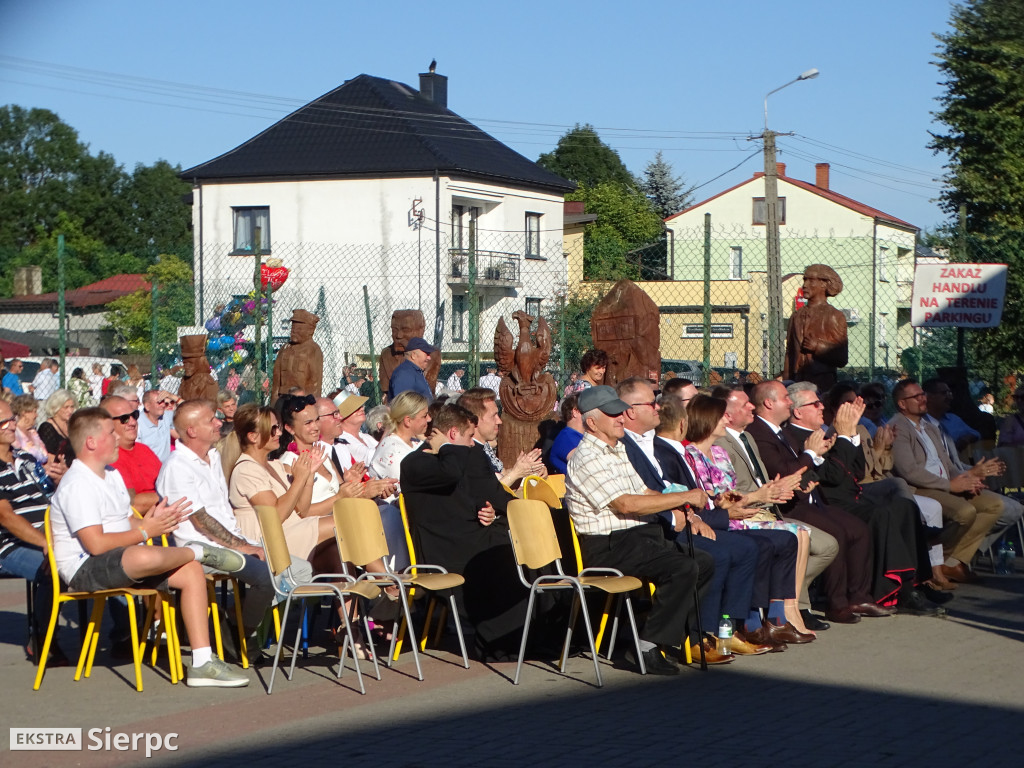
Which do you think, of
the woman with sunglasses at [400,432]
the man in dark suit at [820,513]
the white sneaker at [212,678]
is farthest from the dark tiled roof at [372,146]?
the white sneaker at [212,678]

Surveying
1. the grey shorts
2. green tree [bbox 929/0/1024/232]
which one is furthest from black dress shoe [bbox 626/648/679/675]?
green tree [bbox 929/0/1024/232]

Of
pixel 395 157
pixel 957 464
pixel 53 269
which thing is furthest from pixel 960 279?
pixel 53 269

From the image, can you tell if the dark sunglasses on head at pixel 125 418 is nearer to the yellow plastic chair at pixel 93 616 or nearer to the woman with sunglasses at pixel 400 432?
the yellow plastic chair at pixel 93 616

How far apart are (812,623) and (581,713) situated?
316 centimetres

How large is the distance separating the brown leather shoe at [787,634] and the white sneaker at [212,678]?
3.46 metres

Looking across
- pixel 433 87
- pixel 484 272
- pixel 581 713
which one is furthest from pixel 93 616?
pixel 433 87

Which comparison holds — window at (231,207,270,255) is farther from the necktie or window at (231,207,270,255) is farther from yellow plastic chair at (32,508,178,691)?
yellow plastic chair at (32,508,178,691)

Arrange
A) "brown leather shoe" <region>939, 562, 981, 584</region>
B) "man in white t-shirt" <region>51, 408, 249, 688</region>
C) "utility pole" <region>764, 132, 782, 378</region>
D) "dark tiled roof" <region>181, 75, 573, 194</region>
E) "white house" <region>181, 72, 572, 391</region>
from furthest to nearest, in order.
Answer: "dark tiled roof" <region>181, 75, 573, 194</region>
"white house" <region>181, 72, 572, 391</region>
"utility pole" <region>764, 132, 782, 378</region>
"brown leather shoe" <region>939, 562, 981, 584</region>
"man in white t-shirt" <region>51, 408, 249, 688</region>

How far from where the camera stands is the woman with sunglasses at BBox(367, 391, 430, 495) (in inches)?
371

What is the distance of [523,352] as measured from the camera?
42.3ft

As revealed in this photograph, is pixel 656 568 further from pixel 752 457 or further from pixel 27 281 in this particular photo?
pixel 27 281

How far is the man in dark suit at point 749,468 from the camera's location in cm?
945

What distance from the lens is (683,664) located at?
8.40m

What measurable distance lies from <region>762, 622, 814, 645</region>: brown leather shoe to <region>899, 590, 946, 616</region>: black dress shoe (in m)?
1.52
